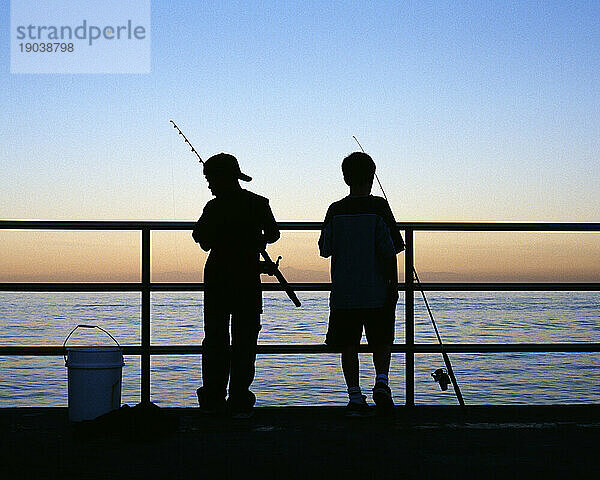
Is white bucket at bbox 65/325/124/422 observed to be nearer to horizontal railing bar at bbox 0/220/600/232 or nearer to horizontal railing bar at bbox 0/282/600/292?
horizontal railing bar at bbox 0/282/600/292

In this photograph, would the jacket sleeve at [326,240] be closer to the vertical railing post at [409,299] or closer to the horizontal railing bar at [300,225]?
the horizontal railing bar at [300,225]

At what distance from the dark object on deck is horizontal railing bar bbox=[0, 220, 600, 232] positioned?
1264mm

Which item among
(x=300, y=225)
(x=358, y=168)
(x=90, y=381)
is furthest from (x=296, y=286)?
(x=90, y=381)

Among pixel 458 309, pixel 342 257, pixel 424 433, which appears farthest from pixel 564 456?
pixel 458 309

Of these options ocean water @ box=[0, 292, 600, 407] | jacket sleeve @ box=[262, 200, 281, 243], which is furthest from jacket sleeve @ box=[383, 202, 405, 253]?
ocean water @ box=[0, 292, 600, 407]

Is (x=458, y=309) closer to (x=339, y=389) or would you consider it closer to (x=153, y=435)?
(x=339, y=389)

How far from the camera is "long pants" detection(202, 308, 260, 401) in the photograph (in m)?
5.10

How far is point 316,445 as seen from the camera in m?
4.14

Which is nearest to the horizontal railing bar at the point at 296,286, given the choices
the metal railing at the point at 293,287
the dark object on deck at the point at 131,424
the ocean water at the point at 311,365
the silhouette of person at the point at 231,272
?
the metal railing at the point at 293,287

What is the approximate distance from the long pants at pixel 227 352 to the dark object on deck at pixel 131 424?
2.37 feet

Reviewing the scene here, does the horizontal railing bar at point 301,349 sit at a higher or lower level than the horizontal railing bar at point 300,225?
lower

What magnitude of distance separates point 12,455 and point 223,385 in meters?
1.47

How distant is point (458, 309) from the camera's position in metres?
36.4

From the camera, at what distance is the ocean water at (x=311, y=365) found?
12.1 meters
